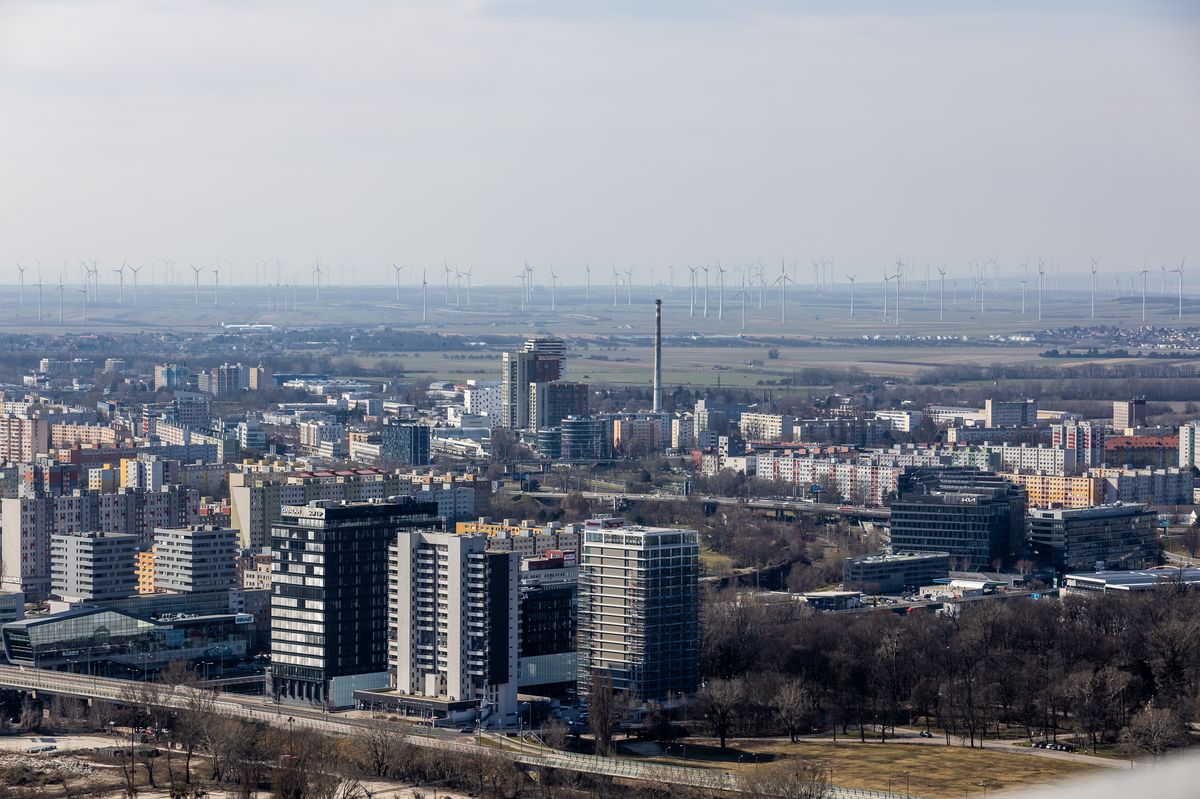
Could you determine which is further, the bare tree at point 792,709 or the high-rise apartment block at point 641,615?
the high-rise apartment block at point 641,615

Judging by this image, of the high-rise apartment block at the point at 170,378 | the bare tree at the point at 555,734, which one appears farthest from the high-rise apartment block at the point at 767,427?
the bare tree at the point at 555,734

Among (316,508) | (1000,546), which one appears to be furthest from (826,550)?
(316,508)

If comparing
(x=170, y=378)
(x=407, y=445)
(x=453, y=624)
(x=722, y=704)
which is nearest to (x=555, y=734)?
(x=722, y=704)

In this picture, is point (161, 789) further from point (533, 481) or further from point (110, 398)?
point (110, 398)

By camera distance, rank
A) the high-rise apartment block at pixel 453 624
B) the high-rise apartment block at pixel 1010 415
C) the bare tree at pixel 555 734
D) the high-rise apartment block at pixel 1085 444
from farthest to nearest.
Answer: the high-rise apartment block at pixel 1010 415 < the high-rise apartment block at pixel 1085 444 < the high-rise apartment block at pixel 453 624 < the bare tree at pixel 555 734

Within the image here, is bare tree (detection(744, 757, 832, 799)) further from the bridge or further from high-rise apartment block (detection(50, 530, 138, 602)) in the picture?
high-rise apartment block (detection(50, 530, 138, 602))

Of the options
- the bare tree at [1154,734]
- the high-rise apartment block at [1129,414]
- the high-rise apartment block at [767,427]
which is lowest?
the high-rise apartment block at [767,427]

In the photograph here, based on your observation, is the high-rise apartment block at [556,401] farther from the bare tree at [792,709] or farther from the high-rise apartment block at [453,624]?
the bare tree at [792,709]
